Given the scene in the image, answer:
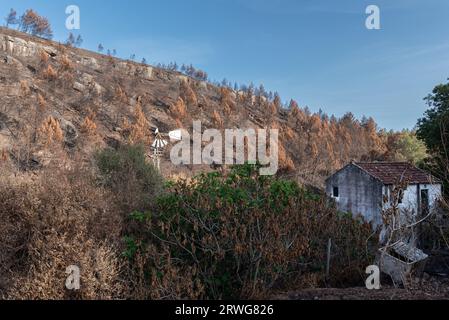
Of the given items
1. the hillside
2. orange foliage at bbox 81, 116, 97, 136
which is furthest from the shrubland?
orange foliage at bbox 81, 116, 97, 136

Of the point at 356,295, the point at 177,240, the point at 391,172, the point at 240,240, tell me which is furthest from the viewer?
the point at 391,172

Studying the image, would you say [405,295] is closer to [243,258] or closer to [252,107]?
[243,258]

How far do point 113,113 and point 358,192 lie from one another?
2892 cm

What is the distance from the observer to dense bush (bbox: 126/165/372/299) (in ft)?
20.1

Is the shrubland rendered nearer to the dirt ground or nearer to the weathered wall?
the dirt ground

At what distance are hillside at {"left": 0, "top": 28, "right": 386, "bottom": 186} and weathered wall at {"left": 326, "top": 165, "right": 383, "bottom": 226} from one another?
8530 mm

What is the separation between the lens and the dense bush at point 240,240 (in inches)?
241

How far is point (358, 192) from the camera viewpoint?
1880cm

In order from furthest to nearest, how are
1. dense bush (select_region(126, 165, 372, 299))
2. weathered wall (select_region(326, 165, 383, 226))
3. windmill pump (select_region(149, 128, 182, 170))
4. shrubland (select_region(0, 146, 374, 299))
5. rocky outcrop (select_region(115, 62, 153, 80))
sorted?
rocky outcrop (select_region(115, 62, 153, 80))
windmill pump (select_region(149, 128, 182, 170))
weathered wall (select_region(326, 165, 383, 226))
dense bush (select_region(126, 165, 372, 299))
shrubland (select_region(0, 146, 374, 299))

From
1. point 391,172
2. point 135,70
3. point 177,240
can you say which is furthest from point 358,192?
point 135,70

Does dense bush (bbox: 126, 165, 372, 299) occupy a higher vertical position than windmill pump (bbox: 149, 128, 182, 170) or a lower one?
lower

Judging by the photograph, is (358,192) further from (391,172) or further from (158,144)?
(158,144)

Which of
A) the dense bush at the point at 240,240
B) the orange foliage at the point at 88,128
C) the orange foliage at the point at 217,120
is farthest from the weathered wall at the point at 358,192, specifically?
the orange foliage at the point at 217,120
